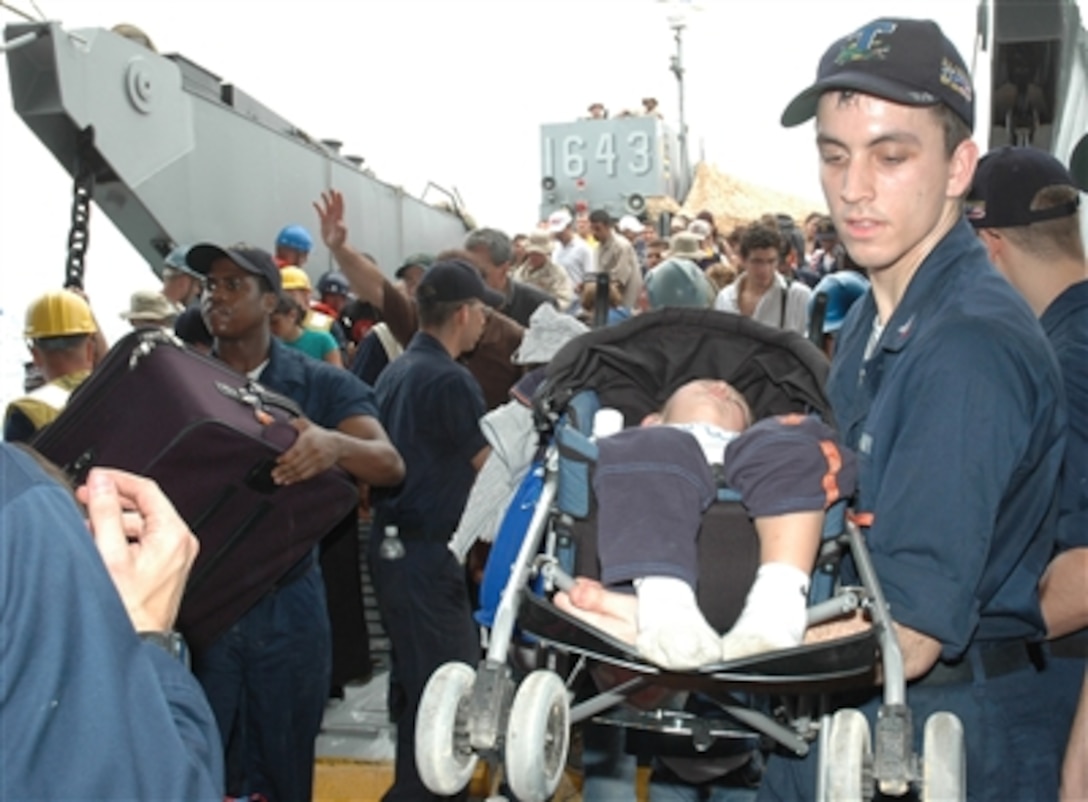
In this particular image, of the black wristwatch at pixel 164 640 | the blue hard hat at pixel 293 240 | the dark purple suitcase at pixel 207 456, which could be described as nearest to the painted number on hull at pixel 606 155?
the blue hard hat at pixel 293 240

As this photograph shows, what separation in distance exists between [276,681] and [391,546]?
3.33 feet

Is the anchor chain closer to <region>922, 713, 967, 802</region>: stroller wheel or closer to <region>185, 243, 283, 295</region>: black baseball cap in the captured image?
<region>185, 243, 283, 295</region>: black baseball cap

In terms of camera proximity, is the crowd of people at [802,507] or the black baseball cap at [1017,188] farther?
the black baseball cap at [1017,188]

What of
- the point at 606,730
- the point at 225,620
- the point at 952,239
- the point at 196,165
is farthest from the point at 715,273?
the point at 952,239

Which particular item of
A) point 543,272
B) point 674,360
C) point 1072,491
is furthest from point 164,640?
point 543,272

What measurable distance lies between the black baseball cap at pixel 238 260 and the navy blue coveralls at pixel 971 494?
3108 millimetres

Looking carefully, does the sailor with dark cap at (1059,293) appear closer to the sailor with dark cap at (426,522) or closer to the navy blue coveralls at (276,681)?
the sailor with dark cap at (426,522)

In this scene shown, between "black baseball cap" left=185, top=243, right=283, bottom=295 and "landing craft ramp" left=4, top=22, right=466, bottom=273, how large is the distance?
3364 millimetres

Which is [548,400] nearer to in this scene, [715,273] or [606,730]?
[606,730]

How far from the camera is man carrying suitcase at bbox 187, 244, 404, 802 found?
4617 millimetres

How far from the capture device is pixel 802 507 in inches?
102

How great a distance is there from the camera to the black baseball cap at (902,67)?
2590 mm

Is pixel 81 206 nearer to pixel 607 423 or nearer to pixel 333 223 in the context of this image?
pixel 333 223

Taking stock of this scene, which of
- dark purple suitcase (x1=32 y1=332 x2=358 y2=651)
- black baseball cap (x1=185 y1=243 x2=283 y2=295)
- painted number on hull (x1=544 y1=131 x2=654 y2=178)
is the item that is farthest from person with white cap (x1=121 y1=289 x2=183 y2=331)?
painted number on hull (x1=544 y1=131 x2=654 y2=178)
